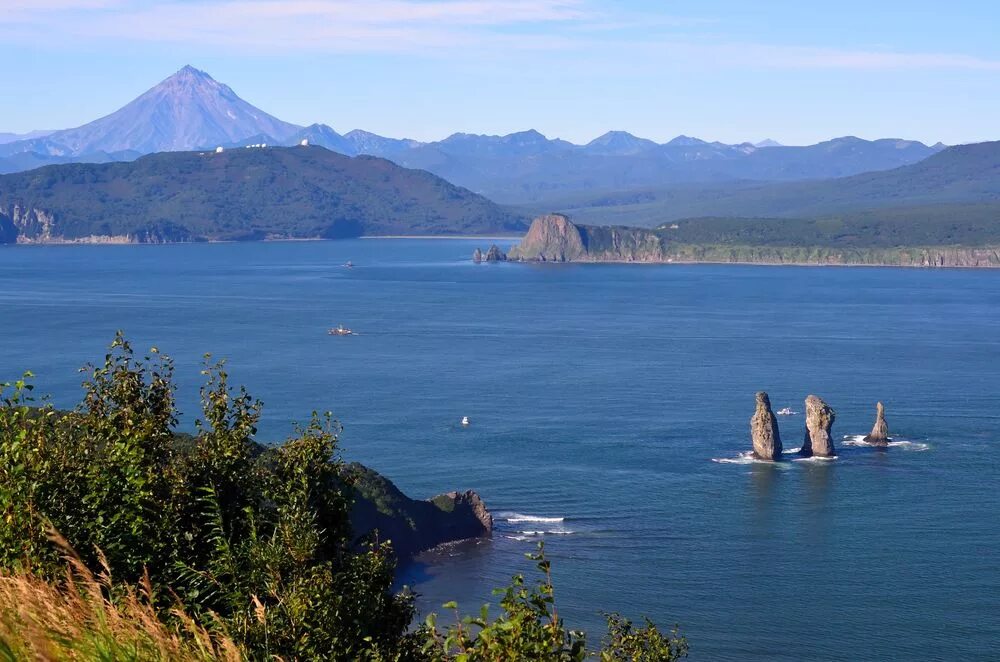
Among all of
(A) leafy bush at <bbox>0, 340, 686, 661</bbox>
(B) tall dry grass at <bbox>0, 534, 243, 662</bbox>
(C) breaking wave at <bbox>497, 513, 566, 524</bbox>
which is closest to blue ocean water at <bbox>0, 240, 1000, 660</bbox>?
(C) breaking wave at <bbox>497, 513, 566, 524</bbox>

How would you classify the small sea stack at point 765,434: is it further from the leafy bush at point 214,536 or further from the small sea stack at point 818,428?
the leafy bush at point 214,536

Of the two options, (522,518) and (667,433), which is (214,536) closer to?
(522,518)

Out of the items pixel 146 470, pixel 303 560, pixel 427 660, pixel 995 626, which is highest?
pixel 146 470

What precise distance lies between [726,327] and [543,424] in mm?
55817

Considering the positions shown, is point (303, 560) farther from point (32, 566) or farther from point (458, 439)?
point (458, 439)

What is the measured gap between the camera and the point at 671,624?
38.4 metres

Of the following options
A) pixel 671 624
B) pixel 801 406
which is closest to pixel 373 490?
pixel 671 624

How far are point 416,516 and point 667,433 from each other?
2410 cm

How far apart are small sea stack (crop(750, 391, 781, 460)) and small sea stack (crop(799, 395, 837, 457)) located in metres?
1.76

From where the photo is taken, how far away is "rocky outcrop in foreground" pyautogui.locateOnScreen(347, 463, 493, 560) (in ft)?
151

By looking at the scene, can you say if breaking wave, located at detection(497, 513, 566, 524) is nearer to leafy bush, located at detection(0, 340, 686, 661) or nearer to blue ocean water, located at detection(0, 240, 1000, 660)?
blue ocean water, located at detection(0, 240, 1000, 660)

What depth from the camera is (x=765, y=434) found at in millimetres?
63031

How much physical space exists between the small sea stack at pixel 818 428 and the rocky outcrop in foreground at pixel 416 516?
835 inches

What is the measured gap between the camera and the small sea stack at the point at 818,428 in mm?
62875
